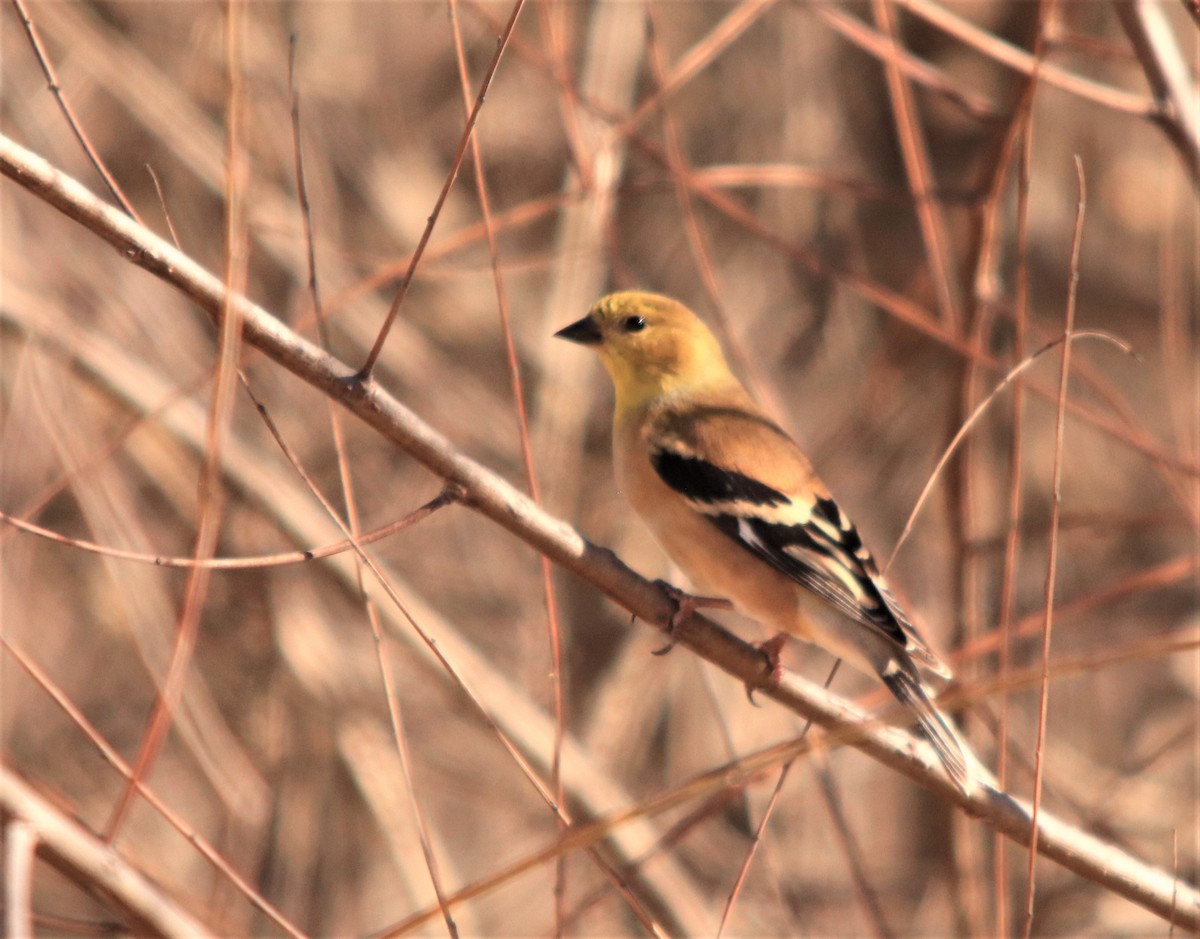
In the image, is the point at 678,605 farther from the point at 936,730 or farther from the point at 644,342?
the point at 644,342

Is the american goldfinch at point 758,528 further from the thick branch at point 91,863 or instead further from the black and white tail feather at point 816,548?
the thick branch at point 91,863

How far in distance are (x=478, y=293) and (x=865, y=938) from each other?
4.42 m

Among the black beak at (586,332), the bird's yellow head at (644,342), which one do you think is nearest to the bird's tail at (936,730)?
the bird's yellow head at (644,342)

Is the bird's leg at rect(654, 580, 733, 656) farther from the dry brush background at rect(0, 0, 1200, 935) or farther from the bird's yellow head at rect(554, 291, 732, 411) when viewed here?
the bird's yellow head at rect(554, 291, 732, 411)

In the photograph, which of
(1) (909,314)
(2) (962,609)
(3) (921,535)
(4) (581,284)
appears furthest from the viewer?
(3) (921,535)

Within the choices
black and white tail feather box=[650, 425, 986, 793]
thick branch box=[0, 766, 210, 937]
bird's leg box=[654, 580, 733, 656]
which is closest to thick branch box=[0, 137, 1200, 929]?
bird's leg box=[654, 580, 733, 656]

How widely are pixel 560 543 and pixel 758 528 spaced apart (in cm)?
151

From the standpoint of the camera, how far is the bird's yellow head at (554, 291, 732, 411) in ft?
15.3

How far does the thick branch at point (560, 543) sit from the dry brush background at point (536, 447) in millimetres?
898

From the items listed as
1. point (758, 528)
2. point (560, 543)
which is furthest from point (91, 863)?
point (758, 528)

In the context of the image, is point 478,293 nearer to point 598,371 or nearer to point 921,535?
point 598,371

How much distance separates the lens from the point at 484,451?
6.84 m

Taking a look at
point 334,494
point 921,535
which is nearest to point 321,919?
point 334,494

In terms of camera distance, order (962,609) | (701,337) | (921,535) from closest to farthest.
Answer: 1. (962,609)
2. (701,337)
3. (921,535)
